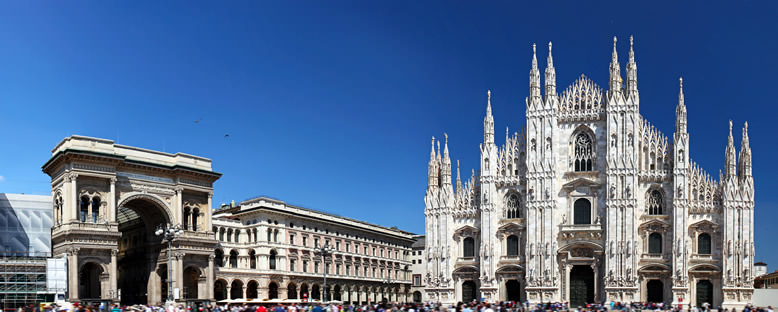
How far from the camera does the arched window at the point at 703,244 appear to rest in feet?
193

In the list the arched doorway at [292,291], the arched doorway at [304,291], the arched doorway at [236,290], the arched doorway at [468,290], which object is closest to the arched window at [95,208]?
the arched doorway at [236,290]

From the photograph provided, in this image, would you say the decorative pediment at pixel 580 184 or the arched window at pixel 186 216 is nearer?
the arched window at pixel 186 216

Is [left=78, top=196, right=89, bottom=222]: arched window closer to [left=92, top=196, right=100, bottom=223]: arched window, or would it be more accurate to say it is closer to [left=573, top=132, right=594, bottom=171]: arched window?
[left=92, top=196, right=100, bottom=223]: arched window

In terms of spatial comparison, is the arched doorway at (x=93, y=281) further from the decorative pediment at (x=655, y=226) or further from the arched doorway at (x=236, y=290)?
the decorative pediment at (x=655, y=226)

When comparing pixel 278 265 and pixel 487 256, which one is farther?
pixel 278 265

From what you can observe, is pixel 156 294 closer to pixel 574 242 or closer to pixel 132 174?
pixel 132 174

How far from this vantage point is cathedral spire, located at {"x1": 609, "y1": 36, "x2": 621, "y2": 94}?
61.3m

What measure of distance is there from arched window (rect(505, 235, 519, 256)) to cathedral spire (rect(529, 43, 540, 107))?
11.0m

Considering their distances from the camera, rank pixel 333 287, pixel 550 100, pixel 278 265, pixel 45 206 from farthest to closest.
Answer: pixel 333 287 < pixel 278 265 < pixel 550 100 < pixel 45 206

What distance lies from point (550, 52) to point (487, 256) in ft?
57.3

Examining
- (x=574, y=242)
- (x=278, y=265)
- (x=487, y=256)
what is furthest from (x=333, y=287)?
(x=574, y=242)

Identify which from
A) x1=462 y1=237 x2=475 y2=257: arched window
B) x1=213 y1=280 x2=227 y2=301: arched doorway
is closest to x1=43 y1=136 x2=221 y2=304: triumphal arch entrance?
x1=213 y1=280 x2=227 y2=301: arched doorway

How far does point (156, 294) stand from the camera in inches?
2347

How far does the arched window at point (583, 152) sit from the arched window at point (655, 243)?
7152mm
